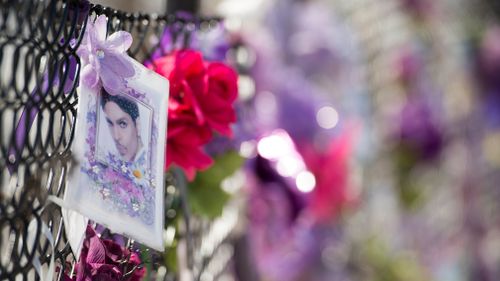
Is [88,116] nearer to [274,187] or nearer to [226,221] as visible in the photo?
[226,221]

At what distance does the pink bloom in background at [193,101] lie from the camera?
89 cm

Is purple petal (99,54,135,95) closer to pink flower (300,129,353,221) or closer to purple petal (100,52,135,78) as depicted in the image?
purple petal (100,52,135,78)

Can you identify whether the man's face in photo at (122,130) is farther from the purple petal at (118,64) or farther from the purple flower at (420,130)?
the purple flower at (420,130)

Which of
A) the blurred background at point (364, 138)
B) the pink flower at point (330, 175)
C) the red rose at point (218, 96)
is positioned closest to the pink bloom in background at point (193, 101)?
the red rose at point (218, 96)

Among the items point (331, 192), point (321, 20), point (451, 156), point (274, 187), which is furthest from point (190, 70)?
point (451, 156)

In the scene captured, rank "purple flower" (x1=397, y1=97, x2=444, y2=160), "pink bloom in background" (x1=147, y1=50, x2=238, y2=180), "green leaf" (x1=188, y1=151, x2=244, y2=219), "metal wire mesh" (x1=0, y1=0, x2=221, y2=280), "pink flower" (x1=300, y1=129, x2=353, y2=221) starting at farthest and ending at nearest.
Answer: "purple flower" (x1=397, y1=97, x2=444, y2=160) → "pink flower" (x1=300, y1=129, x2=353, y2=221) → "green leaf" (x1=188, y1=151, x2=244, y2=219) → "pink bloom in background" (x1=147, y1=50, x2=238, y2=180) → "metal wire mesh" (x1=0, y1=0, x2=221, y2=280)

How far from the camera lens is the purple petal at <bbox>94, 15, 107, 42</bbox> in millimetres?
742

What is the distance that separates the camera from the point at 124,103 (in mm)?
740

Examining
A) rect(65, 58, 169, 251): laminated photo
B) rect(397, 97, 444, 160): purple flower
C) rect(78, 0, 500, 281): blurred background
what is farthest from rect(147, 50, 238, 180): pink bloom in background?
rect(397, 97, 444, 160): purple flower

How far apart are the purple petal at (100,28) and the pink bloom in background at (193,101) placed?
15 centimetres

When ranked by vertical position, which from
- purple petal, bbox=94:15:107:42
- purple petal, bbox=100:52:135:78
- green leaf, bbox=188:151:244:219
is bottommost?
green leaf, bbox=188:151:244:219

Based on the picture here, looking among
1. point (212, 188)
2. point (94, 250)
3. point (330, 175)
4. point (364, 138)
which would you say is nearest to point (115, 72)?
point (94, 250)

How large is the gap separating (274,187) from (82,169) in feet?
2.99

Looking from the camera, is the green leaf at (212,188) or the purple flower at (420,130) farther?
the purple flower at (420,130)
